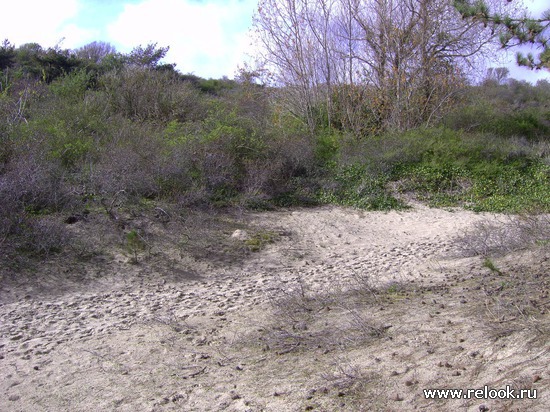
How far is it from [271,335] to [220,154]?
7309 millimetres

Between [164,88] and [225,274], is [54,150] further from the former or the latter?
[164,88]

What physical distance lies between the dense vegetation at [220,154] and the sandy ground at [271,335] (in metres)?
1.84

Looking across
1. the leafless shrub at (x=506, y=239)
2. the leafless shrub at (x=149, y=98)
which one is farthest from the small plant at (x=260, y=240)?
the leafless shrub at (x=149, y=98)

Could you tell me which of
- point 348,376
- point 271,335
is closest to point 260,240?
point 271,335

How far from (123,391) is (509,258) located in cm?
519

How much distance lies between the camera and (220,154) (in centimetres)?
1249

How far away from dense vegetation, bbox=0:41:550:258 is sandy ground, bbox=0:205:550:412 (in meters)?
1.84

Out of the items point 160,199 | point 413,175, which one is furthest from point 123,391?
point 413,175

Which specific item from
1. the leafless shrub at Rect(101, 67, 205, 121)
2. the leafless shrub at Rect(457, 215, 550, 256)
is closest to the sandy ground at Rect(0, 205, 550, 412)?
the leafless shrub at Rect(457, 215, 550, 256)

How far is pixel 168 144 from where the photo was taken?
1269cm

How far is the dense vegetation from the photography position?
998 centimetres

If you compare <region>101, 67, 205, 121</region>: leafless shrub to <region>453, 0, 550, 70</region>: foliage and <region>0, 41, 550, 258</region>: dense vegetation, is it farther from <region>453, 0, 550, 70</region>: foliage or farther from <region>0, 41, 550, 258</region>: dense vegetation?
<region>453, 0, 550, 70</region>: foliage

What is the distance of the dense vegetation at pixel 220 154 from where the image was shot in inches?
393

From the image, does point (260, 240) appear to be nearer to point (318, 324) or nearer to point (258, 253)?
point (258, 253)
